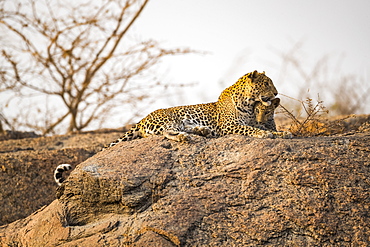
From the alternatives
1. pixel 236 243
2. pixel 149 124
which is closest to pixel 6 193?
pixel 149 124

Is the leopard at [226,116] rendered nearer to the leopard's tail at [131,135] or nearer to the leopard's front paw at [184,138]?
the leopard's tail at [131,135]

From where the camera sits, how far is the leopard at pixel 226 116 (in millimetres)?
8078

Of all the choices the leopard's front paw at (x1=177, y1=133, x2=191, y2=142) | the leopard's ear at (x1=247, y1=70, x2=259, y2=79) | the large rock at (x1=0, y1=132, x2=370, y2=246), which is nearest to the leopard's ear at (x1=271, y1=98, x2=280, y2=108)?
the leopard's ear at (x1=247, y1=70, x2=259, y2=79)

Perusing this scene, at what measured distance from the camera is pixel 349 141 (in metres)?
6.95

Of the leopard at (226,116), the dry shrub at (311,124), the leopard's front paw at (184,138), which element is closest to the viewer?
the leopard's front paw at (184,138)

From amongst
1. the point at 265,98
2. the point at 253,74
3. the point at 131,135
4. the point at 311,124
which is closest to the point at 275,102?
the point at 265,98

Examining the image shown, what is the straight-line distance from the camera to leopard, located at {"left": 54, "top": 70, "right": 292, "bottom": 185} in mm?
8078

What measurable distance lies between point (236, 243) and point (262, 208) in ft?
1.87

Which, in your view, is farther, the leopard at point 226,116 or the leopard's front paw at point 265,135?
the leopard at point 226,116

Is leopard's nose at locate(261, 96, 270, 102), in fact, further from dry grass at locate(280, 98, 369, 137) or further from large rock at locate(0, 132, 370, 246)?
large rock at locate(0, 132, 370, 246)

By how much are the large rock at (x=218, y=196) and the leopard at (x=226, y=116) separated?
0.75 metres

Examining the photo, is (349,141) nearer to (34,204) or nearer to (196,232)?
(196,232)

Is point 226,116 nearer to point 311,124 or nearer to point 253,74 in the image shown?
point 253,74

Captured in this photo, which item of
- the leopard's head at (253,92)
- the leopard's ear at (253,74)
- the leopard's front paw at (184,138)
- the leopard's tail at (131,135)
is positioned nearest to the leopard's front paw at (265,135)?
the leopard's head at (253,92)
